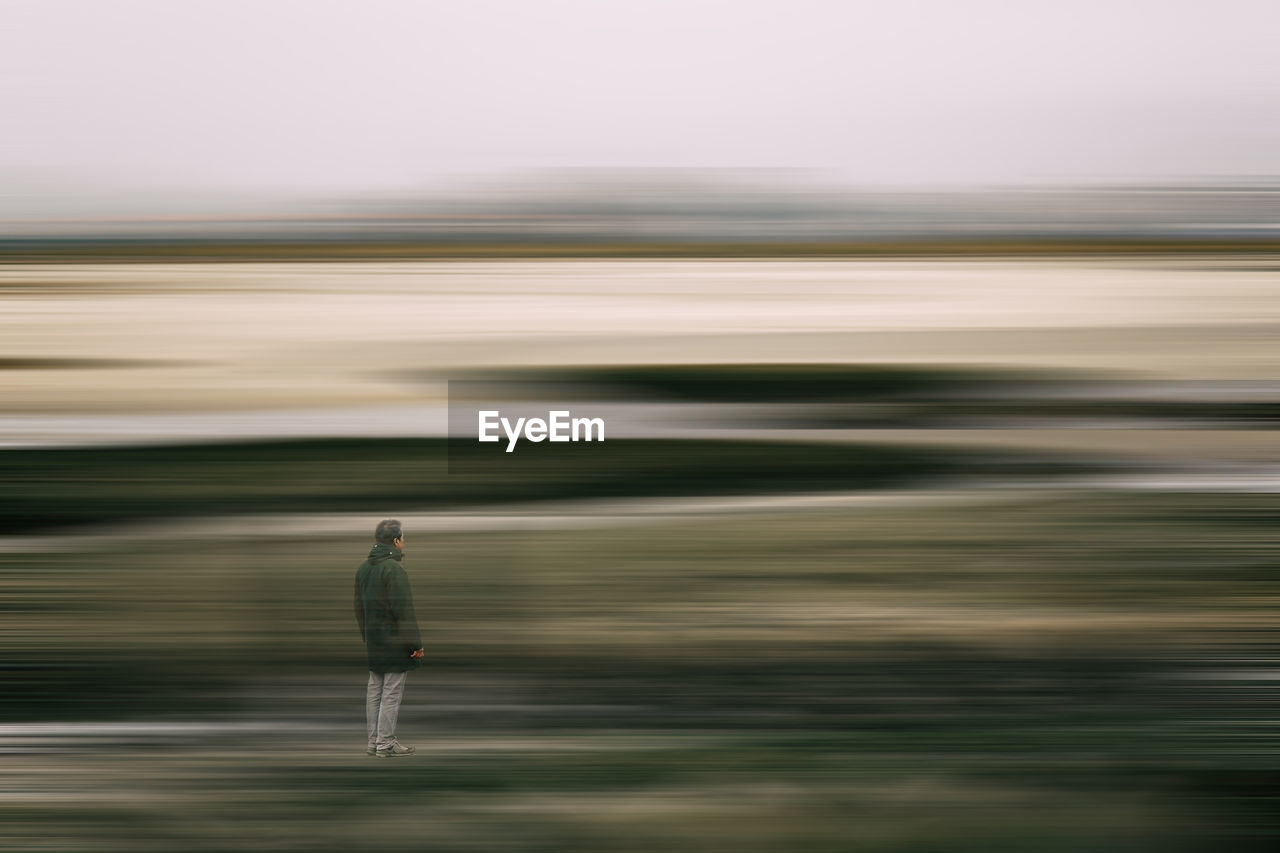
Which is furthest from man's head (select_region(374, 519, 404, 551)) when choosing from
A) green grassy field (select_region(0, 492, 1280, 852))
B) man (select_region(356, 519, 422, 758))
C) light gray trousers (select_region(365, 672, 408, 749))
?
green grassy field (select_region(0, 492, 1280, 852))

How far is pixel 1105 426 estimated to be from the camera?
15.2 feet

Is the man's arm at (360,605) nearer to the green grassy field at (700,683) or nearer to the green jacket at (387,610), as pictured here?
the green jacket at (387,610)

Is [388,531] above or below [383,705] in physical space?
above

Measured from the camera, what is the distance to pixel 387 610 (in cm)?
305

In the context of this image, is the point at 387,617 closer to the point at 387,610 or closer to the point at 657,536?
the point at 387,610

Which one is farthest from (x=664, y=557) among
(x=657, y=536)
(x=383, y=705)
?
(x=383, y=705)

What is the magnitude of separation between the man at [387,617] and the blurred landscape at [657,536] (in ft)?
1.00

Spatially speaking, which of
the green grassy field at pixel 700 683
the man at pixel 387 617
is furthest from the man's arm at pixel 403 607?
the green grassy field at pixel 700 683

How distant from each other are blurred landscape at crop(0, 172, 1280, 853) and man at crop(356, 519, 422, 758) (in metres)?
0.30

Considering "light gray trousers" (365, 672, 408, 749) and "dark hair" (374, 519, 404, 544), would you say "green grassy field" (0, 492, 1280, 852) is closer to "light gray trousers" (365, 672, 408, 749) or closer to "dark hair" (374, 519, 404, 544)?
"light gray trousers" (365, 672, 408, 749)

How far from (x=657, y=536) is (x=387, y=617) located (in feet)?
5.09

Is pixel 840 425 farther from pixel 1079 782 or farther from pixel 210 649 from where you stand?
pixel 210 649

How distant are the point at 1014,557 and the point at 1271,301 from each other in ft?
7.91

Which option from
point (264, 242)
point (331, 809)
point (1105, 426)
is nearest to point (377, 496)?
point (264, 242)
